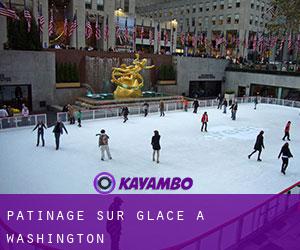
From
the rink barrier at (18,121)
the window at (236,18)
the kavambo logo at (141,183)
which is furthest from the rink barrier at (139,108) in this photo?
the window at (236,18)

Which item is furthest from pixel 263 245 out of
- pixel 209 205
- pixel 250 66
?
pixel 250 66

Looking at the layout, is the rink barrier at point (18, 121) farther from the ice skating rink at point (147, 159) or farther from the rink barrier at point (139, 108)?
the rink barrier at point (139, 108)

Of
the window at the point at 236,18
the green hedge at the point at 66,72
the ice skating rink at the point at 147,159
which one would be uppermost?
the window at the point at 236,18

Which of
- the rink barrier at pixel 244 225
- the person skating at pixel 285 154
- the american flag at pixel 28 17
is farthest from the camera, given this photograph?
the american flag at pixel 28 17

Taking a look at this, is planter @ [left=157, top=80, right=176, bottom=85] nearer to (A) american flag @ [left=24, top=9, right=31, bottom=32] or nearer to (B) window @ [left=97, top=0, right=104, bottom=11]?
(A) american flag @ [left=24, top=9, right=31, bottom=32]

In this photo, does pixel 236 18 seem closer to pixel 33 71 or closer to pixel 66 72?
pixel 66 72

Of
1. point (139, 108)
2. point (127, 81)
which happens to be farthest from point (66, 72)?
point (139, 108)

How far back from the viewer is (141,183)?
9891 mm

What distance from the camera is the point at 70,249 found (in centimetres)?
614

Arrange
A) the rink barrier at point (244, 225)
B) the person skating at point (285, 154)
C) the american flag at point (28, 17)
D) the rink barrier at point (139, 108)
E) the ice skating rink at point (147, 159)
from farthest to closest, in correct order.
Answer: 1. the american flag at point (28, 17)
2. the rink barrier at point (139, 108)
3. the person skating at point (285, 154)
4. the ice skating rink at point (147, 159)
5. the rink barrier at point (244, 225)

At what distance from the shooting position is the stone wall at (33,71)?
22406mm

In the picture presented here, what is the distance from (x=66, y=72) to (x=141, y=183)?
18787mm

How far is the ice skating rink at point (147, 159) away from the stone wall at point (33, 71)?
7068mm

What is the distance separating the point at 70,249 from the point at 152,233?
1.75 meters
